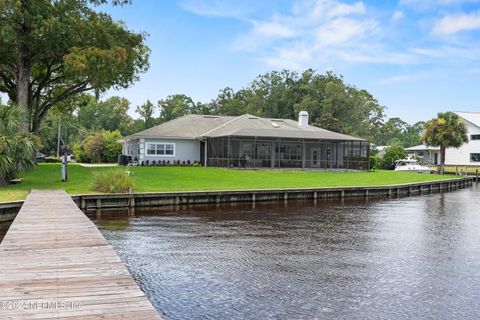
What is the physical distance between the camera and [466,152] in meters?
61.0

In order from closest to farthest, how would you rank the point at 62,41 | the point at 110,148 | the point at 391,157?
the point at 62,41
the point at 110,148
the point at 391,157

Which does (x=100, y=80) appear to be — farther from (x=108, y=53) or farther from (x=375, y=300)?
(x=375, y=300)

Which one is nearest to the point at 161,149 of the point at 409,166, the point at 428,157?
the point at 409,166

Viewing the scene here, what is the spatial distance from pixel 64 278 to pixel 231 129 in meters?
35.1

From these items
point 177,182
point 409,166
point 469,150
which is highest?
point 469,150

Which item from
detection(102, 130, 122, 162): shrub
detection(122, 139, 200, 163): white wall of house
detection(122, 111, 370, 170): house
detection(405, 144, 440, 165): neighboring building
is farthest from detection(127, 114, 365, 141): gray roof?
detection(405, 144, 440, 165): neighboring building

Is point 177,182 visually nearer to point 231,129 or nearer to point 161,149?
point 161,149

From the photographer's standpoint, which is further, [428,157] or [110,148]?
[428,157]

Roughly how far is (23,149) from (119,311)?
676 inches

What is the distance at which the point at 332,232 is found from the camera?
1498cm

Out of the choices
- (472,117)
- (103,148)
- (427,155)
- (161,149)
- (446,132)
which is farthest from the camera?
(427,155)

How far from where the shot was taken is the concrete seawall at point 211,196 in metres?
18.6

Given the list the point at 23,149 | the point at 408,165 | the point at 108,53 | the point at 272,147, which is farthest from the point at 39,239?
the point at 408,165

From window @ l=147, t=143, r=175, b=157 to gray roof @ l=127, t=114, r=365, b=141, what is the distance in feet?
2.59
